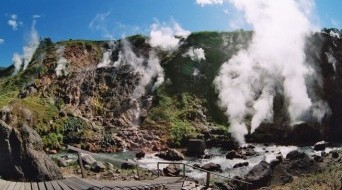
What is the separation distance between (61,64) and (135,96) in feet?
46.0

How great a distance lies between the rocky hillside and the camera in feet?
172

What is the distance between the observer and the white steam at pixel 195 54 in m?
72.2

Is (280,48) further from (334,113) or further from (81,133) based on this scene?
(81,133)

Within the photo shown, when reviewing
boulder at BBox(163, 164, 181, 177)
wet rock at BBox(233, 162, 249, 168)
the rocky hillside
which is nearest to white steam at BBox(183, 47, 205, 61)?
the rocky hillside

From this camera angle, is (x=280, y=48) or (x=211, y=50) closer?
(x=280, y=48)

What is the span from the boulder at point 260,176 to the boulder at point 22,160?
13.4 metres

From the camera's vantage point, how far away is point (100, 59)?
7531 centimetres

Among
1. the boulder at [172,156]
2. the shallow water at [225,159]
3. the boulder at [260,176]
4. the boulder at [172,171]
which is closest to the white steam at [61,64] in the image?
the shallow water at [225,159]

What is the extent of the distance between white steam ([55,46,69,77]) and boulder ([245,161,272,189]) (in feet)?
140

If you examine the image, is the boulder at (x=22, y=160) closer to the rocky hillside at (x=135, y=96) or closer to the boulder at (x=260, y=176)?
the boulder at (x=260, y=176)

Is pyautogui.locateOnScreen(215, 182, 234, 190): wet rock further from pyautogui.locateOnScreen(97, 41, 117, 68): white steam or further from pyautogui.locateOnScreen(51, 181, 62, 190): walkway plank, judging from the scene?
pyautogui.locateOnScreen(97, 41, 117, 68): white steam

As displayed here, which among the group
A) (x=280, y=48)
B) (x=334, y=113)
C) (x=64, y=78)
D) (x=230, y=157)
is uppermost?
(x=280, y=48)

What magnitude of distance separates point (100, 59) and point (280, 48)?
94.7ft

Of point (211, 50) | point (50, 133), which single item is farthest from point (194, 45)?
point (50, 133)
